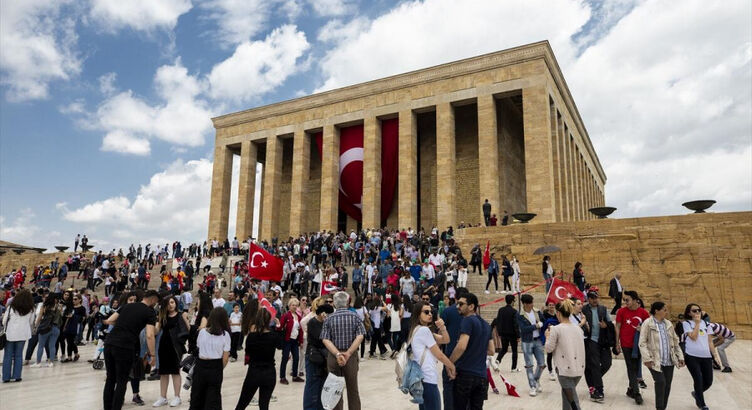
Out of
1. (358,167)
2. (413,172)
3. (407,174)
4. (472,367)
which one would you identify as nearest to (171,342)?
(472,367)

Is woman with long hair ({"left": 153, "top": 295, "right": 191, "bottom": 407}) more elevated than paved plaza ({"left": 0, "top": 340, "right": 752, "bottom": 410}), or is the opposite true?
woman with long hair ({"left": 153, "top": 295, "right": 191, "bottom": 407})

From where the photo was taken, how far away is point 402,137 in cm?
2647

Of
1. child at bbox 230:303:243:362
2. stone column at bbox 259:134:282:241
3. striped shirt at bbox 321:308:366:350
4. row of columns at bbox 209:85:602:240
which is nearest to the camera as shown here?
striped shirt at bbox 321:308:366:350

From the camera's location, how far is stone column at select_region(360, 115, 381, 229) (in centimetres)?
2625

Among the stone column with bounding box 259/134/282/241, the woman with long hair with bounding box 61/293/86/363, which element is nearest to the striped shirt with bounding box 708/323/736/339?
the woman with long hair with bounding box 61/293/86/363

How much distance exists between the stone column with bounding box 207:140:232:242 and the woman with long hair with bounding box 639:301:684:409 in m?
28.5

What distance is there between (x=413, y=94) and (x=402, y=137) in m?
2.52

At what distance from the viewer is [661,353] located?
5.52 meters

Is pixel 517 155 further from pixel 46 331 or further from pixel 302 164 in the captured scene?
pixel 46 331

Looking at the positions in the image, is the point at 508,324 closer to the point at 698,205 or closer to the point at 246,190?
the point at 698,205

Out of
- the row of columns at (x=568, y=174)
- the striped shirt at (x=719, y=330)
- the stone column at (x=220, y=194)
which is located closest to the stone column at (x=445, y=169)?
the row of columns at (x=568, y=174)

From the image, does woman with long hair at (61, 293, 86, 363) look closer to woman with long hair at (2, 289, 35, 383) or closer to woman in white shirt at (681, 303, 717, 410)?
woman with long hair at (2, 289, 35, 383)

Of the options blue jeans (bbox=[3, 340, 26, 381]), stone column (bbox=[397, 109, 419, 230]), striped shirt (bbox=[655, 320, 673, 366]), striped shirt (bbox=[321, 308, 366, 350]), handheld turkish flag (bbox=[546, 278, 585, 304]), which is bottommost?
blue jeans (bbox=[3, 340, 26, 381])

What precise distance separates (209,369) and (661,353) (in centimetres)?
502
